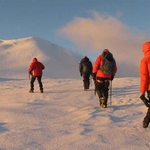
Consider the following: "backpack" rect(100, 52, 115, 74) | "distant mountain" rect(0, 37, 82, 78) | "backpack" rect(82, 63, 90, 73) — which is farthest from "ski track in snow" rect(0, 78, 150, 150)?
"distant mountain" rect(0, 37, 82, 78)

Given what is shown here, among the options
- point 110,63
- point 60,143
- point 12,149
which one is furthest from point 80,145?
point 110,63

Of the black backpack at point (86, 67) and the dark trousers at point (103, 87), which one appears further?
the black backpack at point (86, 67)

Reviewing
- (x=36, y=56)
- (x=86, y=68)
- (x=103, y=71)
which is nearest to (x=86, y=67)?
(x=86, y=68)

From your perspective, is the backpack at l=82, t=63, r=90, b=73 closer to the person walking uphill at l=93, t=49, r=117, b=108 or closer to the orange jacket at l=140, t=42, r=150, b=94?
the person walking uphill at l=93, t=49, r=117, b=108

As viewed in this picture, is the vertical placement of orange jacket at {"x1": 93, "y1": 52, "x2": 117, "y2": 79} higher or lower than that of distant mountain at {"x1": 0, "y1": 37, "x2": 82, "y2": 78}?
lower

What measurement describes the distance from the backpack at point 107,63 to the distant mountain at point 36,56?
3461 centimetres

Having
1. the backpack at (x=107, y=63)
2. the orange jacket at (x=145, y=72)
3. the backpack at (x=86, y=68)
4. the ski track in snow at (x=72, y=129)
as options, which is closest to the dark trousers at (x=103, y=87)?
the backpack at (x=107, y=63)

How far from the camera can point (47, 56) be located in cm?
5631

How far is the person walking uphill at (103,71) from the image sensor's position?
8.53 m

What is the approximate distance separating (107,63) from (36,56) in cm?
4780

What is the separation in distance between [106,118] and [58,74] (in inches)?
1655

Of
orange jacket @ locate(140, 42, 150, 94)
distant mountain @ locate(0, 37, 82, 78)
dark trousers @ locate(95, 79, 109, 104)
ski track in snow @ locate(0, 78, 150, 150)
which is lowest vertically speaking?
ski track in snow @ locate(0, 78, 150, 150)

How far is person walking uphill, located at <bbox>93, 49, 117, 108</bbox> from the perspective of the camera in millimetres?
8531

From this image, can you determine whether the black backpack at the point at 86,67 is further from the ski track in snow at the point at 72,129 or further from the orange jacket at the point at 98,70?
the ski track in snow at the point at 72,129
